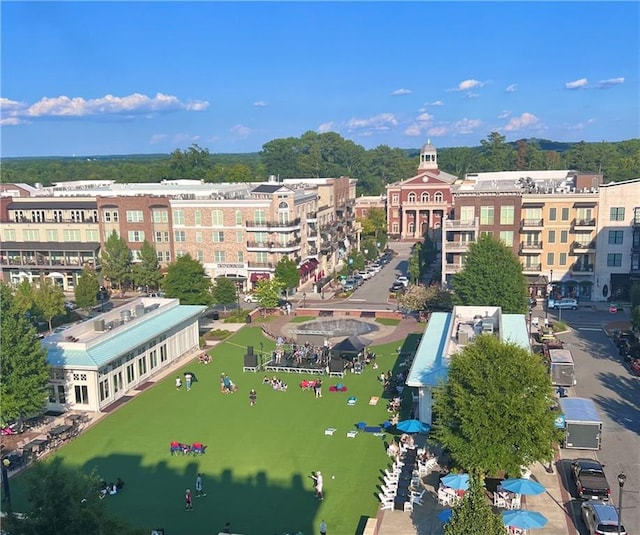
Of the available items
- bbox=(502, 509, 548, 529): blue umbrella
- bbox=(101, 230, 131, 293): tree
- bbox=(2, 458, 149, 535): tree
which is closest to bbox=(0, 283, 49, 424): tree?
bbox=(2, 458, 149, 535): tree

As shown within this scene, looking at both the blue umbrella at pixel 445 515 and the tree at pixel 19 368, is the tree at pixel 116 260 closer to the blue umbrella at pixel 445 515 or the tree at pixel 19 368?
the tree at pixel 19 368

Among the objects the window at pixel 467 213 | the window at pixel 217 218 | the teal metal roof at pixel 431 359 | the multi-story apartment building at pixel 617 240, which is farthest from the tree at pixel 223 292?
the multi-story apartment building at pixel 617 240

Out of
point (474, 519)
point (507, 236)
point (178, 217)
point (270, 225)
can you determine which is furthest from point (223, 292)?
point (474, 519)

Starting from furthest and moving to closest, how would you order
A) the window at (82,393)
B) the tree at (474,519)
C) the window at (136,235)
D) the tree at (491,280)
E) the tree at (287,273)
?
1. the window at (136,235)
2. the tree at (287,273)
3. the tree at (491,280)
4. the window at (82,393)
5. the tree at (474,519)

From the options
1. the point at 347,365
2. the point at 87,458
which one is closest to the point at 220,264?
the point at 347,365

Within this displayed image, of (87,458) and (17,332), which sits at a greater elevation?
(17,332)

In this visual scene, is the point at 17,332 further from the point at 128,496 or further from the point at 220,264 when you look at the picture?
the point at 220,264
